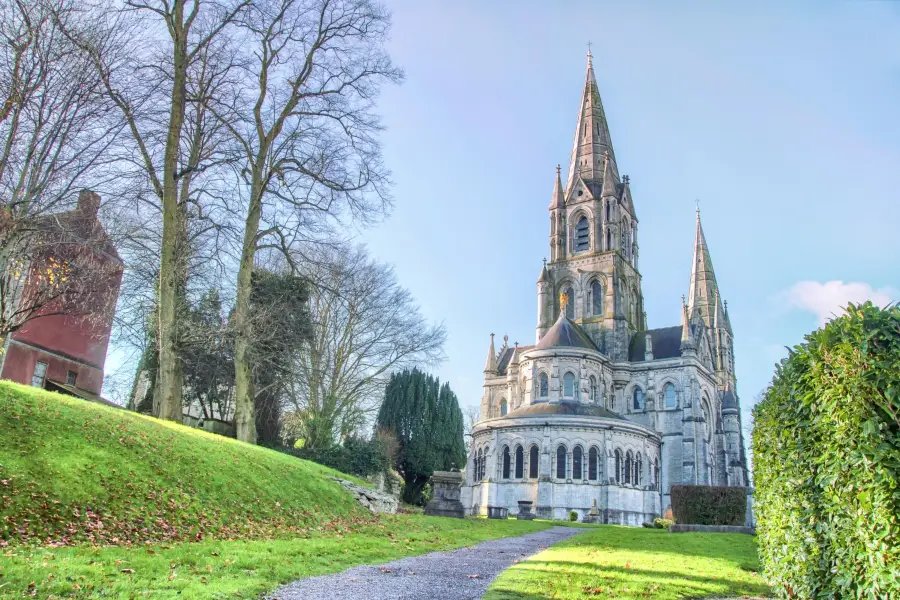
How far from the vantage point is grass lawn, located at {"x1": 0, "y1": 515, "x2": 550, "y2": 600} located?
7176mm

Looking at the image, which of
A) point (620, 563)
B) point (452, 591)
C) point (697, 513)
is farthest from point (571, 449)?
point (452, 591)

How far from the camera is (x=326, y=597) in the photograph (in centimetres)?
786

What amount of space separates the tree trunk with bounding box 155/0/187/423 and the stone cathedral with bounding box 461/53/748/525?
26.5 metres

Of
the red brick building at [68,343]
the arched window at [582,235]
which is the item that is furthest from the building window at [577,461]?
the red brick building at [68,343]

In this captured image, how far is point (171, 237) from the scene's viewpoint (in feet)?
64.8

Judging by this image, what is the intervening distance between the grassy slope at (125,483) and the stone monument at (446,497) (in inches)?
425

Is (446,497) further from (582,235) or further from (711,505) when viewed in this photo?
(582,235)

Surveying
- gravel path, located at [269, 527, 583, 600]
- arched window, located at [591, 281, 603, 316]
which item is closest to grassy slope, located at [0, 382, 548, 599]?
gravel path, located at [269, 527, 583, 600]

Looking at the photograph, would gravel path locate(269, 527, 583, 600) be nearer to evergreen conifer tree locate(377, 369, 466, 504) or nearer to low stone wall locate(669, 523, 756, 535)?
low stone wall locate(669, 523, 756, 535)

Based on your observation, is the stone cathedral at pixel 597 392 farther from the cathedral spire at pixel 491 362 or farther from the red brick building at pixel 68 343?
the red brick building at pixel 68 343

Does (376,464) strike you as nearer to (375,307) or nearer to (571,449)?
(375,307)

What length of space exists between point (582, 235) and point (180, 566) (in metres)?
54.7

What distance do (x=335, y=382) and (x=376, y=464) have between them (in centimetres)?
501

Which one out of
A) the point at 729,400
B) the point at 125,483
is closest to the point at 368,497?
the point at 125,483
